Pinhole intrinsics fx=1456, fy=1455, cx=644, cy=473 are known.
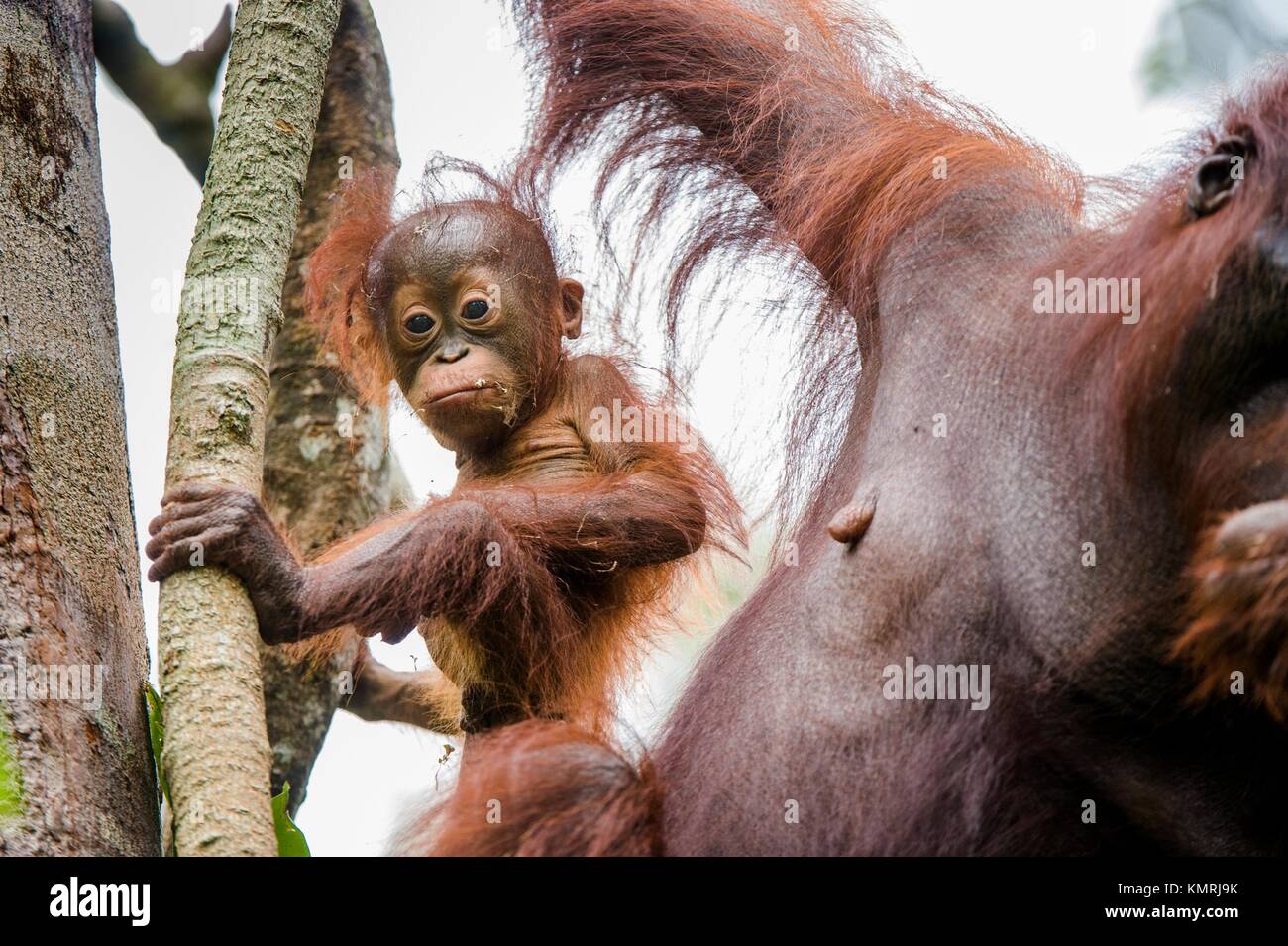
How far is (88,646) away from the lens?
8.24ft

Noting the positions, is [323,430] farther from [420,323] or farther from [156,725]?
[156,725]

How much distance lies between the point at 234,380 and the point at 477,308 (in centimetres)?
115

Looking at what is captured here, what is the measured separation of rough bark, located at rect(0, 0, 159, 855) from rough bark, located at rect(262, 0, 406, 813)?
127 cm

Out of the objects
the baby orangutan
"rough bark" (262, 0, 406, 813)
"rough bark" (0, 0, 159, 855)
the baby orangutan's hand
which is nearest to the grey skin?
the baby orangutan

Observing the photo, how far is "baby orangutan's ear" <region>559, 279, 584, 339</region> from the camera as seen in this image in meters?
4.05

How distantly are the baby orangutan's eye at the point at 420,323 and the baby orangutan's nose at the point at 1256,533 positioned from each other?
2210 millimetres

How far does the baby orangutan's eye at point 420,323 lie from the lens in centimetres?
374

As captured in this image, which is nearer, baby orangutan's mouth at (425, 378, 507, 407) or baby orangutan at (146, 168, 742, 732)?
baby orangutan at (146, 168, 742, 732)

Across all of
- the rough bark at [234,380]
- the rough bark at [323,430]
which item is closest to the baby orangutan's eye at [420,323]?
the rough bark at [323,430]

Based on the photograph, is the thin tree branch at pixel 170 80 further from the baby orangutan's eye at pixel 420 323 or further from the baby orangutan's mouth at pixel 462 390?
the baby orangutan's mouth at pixel 462 390

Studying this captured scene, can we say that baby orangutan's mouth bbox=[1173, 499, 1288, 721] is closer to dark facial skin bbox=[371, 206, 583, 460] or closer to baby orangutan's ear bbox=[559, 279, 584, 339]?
dark facial skin bbox=[371, 206, 583, 460]

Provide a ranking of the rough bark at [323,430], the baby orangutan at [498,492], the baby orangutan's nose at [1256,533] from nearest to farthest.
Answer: the baby orangutan's nose at [1256,533] → the baby orangutan at [498,492] → the rough bark at [323,430]
